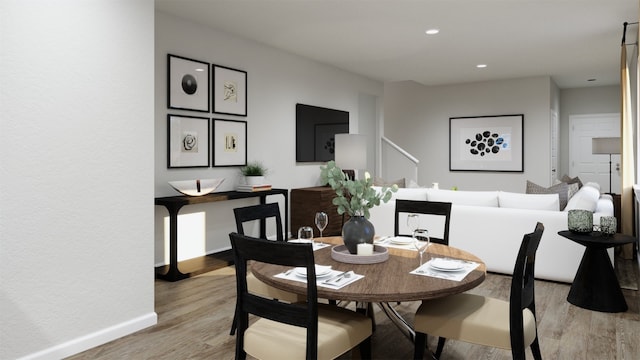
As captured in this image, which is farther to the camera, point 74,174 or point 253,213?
point 253,213

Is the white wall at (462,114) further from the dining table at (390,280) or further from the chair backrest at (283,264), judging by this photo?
the chair backrest at (283,264)

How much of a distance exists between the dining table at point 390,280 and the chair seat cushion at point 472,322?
17 centimetres

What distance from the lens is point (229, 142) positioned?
16.6 feet

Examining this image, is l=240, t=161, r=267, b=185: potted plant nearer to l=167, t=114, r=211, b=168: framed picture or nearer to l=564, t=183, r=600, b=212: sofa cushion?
l=167, t=114, r=211, b=168: framed picture

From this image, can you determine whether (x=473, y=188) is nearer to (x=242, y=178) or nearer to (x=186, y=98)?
(x=242, y=178)

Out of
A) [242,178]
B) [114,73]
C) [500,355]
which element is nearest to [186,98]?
[242,178]

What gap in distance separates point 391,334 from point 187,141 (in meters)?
2.84

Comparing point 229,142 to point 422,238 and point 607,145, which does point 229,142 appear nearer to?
point 422,238

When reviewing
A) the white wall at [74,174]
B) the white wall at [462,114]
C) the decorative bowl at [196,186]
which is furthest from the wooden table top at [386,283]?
the white wall at [462,114]

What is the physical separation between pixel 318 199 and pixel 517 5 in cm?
300

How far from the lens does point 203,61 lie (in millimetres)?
4758

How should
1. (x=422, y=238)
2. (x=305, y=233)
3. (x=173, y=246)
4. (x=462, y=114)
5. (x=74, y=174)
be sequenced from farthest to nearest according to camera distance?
(x=462, y=114)
(x=173, y=246)
(x=74, y=174)
(x=305, y=233)
(x=422, y=238)

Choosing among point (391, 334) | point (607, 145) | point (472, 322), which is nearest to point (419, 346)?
point (472, 322)

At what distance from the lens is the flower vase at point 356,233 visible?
2.26 metres
